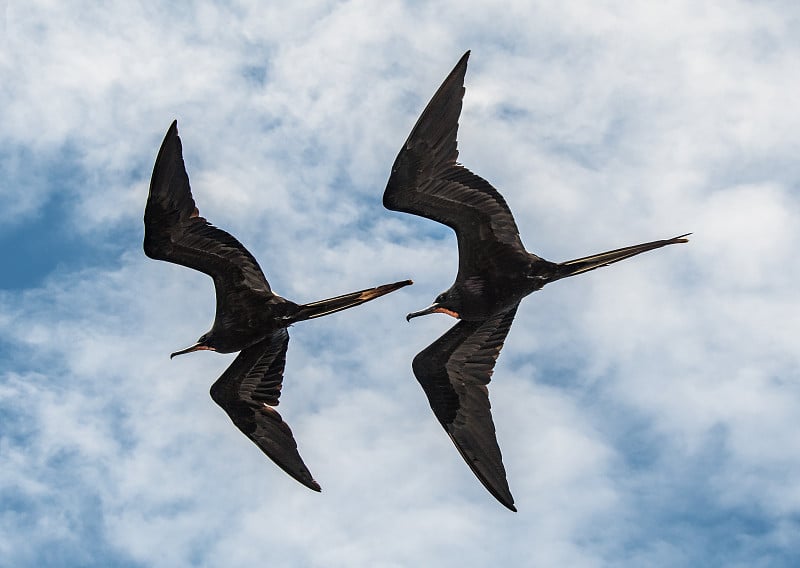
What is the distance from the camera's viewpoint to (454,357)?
23172 millimetres

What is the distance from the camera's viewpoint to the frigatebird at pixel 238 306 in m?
22.6

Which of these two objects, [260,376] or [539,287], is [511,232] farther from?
[260,376]

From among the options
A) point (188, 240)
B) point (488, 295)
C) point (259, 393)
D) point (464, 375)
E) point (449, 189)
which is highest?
point (449, 189)

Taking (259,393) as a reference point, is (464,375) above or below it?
above

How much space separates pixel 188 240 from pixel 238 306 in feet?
4.58

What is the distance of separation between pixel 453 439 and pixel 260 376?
348 centimetres

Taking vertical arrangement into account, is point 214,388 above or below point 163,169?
below

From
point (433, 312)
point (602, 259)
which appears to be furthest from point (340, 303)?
point (602, 259)

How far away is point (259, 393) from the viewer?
944 inches

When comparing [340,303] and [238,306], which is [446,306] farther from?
[238,306]

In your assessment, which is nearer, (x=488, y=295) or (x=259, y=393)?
(x=488, y=295)

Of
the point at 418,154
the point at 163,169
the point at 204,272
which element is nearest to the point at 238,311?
the point at 204,272

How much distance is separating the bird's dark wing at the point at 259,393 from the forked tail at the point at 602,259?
4.86m

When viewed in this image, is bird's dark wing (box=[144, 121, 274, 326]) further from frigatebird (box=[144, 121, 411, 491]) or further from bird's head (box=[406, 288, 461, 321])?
bird's head (box=[406, 288, 461, 321])
